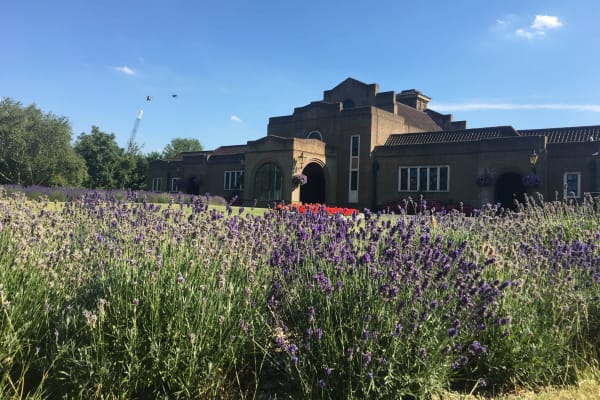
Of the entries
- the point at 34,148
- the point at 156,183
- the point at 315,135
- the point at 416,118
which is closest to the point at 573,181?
the point at 416,118

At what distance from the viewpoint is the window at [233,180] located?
133 feet

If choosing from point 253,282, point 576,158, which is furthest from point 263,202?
point 253,282

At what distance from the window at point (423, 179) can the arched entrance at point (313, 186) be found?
6.79 m

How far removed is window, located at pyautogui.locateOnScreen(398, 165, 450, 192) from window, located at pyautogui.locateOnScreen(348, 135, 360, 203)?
3.39 meters

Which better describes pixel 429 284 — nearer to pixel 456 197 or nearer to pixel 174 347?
pixel 174 347

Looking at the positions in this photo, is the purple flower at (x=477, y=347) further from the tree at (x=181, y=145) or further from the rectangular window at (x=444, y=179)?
the tree at (x=181, y=145)

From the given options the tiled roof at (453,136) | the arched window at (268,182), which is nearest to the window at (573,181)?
the tiled roof at (453,136)

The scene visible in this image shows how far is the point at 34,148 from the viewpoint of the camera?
1722 inches

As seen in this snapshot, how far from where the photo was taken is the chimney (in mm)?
44594

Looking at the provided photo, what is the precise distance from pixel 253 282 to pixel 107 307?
3.51 feet

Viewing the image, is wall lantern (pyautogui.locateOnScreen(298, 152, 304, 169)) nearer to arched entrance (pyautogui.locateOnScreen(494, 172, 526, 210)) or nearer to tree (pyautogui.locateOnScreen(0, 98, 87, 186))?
arched entrance (pyautogui.locateOnScreen(494, 172, 526, 210))

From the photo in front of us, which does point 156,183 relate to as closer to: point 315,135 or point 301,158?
point 315,135

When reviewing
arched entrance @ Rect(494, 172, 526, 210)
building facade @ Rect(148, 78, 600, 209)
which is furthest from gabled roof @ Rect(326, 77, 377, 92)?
arched entrance @ Rect(494, 172, 526, 210)

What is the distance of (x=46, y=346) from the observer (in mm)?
3104
